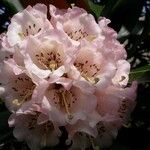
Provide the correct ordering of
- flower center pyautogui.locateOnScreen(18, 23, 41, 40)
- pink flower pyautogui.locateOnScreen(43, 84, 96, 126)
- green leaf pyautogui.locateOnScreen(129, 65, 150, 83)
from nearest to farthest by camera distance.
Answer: pink flower pyautogui.locateOnScreen(43, 84, 96, 126) < flower center pyautogui.locateOnScreen(18, 23, 41, 40) < green leaf pyautogui.locateOnScreen(129, 65, 150, 83)

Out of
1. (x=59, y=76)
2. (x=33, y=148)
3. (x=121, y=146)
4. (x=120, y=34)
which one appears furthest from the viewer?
(x=120, y=34)

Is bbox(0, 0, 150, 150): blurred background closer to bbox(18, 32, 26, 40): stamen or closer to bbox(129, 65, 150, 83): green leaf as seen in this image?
bbox(129, 65, 150, 83): green leaf

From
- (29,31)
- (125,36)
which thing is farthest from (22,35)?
(125,36)

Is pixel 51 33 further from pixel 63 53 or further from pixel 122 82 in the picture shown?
pixel 122 82

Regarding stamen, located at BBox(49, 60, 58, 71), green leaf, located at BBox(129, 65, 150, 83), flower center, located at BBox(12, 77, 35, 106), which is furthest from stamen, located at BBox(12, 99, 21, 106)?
green leaf, located at BBox(129, 65, 150, 83)

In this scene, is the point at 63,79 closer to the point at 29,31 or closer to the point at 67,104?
the point at 67,104

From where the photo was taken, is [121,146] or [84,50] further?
[121,146]

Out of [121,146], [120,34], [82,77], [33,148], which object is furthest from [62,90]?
[120,34]

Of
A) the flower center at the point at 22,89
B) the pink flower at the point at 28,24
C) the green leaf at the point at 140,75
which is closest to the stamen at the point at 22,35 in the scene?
the pink flower at the point at 28,24
